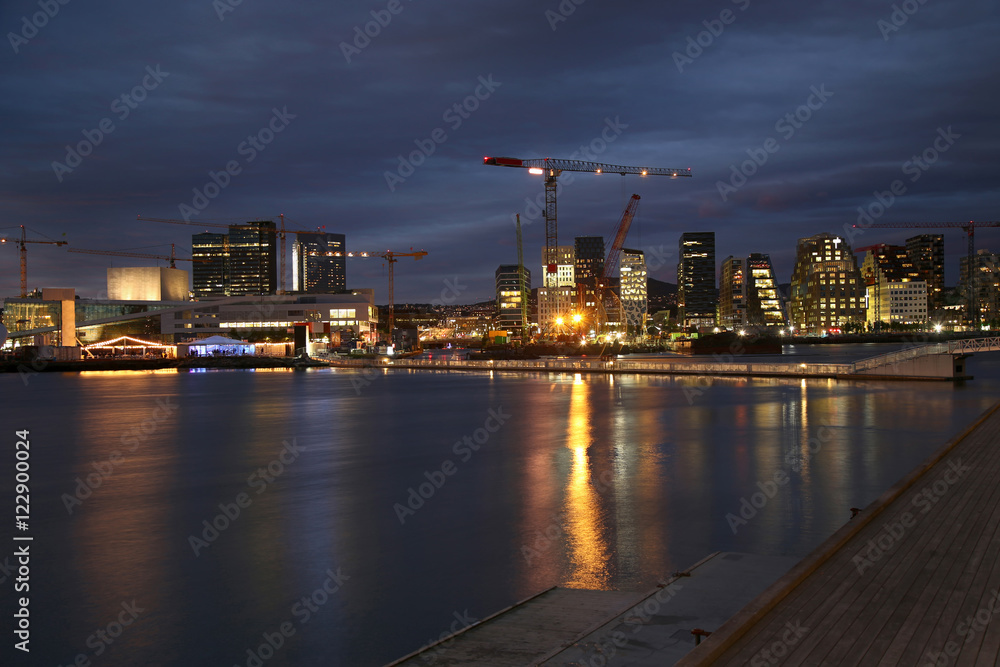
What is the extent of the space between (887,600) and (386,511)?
8.27 metres

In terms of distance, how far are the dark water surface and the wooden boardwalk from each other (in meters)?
1.62

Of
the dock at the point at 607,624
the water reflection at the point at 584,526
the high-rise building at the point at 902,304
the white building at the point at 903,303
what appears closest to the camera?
the dock at the point at 607,624

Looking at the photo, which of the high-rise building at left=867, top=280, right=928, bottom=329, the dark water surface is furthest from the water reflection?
the high-rise building at left=867, top=280, right=928, bottom=329

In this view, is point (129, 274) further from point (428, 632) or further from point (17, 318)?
point (428, 632)

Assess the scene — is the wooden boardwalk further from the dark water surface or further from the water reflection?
the water reflection

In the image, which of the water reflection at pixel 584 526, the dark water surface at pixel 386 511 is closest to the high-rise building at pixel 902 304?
the dark water surface at pixel 386 511

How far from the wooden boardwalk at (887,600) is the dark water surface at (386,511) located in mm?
1618

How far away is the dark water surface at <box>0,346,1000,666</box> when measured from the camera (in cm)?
779

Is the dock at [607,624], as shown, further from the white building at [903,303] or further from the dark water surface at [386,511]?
the white building at [903,303]

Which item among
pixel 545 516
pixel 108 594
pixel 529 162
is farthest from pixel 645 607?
pixel 529 162

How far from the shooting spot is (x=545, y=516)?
11742 millimetres

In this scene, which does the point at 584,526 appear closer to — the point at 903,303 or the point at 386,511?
the point at 386,511

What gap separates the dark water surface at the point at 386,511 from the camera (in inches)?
307

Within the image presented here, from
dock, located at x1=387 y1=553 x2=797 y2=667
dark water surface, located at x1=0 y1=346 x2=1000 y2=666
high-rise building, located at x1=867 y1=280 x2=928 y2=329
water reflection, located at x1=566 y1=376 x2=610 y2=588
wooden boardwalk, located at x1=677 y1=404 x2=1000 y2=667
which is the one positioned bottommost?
dark water surface, located at x1=0 y1=346 x2=1000 y2=666
